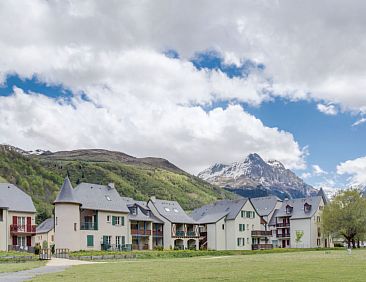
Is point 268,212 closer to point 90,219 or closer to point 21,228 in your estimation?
point 90,219

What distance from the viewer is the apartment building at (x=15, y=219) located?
245 feet

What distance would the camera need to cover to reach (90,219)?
7981 cm

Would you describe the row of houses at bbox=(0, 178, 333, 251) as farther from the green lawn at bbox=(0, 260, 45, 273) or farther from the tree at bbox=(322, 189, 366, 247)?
the green lawn at bbox=(0, 260, 45, 273)

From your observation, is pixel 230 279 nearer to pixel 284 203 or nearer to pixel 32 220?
pixel 32 220

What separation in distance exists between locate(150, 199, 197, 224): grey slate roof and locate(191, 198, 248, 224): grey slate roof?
17.3 ft

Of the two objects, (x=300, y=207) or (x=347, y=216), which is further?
(x=300, y=207)

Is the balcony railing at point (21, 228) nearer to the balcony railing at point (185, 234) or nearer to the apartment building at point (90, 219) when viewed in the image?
the apartment building at point (90, 219)

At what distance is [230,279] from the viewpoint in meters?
26.2

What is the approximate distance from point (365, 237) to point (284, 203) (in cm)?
2498

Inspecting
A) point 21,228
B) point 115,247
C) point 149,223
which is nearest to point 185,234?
point 149,223

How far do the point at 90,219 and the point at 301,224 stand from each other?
49778 millimetres

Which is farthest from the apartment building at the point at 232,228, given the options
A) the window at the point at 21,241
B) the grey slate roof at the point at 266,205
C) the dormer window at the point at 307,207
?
the window at the point at 21,241

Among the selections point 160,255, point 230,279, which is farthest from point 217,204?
point 230,279

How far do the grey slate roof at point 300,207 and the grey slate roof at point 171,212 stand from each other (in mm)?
25005
